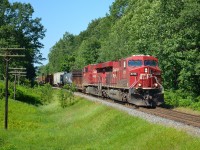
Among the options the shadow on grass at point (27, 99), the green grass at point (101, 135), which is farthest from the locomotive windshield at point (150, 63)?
the shadow on grass at point (27, 99)

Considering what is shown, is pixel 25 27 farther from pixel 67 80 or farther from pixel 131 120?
pixel 131 120

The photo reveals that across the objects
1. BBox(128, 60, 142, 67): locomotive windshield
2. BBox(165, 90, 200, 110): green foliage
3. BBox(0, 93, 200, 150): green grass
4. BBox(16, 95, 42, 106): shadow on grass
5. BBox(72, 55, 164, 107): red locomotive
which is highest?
BBox(128, 60, 142, 67): locomotive windshield

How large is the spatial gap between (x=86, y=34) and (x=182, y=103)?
15182cm

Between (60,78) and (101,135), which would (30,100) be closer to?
(60,78)

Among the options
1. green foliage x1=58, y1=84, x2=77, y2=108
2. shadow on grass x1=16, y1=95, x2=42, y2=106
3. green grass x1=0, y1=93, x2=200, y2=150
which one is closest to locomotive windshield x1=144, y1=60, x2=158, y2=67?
green grass x1=0, y1=93, x2=200, y2=150

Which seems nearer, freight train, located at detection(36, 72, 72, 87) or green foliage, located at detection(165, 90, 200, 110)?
green foliage, located at detection(165, 90, 200, 110)

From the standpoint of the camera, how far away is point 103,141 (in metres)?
22.2

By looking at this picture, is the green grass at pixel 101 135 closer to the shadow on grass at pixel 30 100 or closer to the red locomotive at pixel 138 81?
the red locomotive at pixel 138 81

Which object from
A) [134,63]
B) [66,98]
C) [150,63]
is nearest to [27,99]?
[66,98]

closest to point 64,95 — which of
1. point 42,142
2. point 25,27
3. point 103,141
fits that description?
point 42,142

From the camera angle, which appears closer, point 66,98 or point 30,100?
point 66,98

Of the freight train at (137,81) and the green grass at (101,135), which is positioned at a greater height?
the freight train at (137,81)

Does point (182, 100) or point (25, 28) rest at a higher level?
point (25, 28)

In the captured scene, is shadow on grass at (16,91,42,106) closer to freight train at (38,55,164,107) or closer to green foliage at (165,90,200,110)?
freight train at (38,55,164,107)
